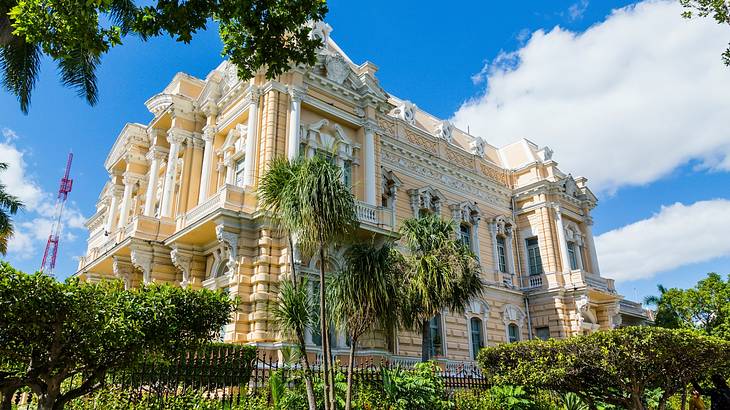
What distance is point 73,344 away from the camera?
22.7 ft

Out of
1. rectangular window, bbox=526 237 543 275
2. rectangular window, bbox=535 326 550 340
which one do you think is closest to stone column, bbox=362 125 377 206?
rectangular window, bbox=526 237 543 275

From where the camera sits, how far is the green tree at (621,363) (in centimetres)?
1122

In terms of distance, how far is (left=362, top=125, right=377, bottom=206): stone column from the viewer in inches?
666

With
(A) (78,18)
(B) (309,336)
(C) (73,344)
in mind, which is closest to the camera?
(A) (78,18)

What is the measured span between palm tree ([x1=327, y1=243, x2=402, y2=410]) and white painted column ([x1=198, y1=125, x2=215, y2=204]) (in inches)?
325

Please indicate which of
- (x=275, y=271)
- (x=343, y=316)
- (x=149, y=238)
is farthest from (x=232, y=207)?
(x=343, y=316)

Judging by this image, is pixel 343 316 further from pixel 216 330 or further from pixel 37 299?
pixel 37 299

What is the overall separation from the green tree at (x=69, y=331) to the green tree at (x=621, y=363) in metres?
8.66

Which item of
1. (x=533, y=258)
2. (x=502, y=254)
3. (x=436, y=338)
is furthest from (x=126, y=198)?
(x=533, y=258)

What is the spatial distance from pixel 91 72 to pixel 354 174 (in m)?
8.19

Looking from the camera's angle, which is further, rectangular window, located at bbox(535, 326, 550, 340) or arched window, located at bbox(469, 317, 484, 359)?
rectangular window, located at bbox(535, 326, 550, 340)

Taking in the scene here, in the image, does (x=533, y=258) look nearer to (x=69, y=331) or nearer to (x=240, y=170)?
(x=240, y=170)

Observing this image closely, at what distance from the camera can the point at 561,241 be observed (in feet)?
83.3

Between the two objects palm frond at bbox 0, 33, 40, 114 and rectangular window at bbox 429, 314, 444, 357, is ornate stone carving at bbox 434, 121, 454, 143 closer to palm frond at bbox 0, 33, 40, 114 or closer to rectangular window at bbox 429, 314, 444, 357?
rectangular window at bbox 429, 314, 444, 357
